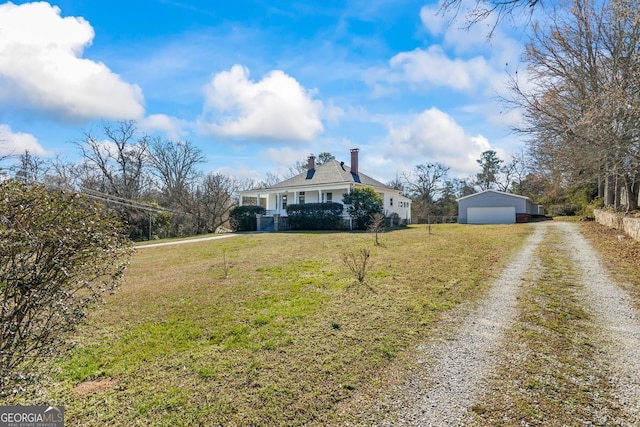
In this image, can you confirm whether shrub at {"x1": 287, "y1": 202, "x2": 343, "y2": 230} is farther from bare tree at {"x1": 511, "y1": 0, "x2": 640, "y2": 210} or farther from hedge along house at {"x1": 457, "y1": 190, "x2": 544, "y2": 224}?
hedge along house at {"x1": 457, "y1": 190, "x2": 544, "y2": 224}

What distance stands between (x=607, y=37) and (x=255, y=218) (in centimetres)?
2107

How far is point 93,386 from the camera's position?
348 centimetres

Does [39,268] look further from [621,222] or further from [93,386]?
[621,222]

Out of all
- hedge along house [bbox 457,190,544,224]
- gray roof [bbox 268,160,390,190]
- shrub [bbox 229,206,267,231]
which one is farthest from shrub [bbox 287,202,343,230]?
hedge along house [bbox 457,190,544,224]

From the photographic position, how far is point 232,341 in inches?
174

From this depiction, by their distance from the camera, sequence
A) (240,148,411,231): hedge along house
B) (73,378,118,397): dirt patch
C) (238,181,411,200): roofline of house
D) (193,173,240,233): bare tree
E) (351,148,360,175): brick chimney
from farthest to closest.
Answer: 1. (193,173,240,233): bare tree
2. (351,148,360,175): brick chimney
3. (240,148,411,231): hedge along house
4. (238,181,411,200): roofline of house
5. (73,378,118,397): dirt patch

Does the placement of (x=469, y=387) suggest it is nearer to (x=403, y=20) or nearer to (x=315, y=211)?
(x=403, y=20)

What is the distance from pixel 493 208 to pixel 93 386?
31.7 m

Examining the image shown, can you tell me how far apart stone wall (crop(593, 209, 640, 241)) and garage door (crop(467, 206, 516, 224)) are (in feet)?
28.4

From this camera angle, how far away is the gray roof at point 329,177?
24.7 metres

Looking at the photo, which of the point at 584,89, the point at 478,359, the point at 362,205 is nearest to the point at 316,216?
the point at 362,205

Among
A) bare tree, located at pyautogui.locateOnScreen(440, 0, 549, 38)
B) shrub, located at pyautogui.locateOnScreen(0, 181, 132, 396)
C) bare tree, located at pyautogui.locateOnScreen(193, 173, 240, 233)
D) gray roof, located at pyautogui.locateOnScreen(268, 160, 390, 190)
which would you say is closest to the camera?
shrub, located at pyautogui.locateOnScreen(0, 181, 132, 396)

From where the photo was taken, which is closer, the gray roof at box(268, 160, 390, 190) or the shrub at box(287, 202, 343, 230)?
the shrub at box(287, 202, 343, 230)

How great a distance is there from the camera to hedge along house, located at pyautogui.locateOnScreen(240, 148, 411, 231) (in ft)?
79.2
